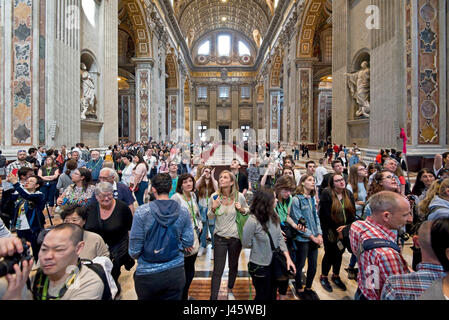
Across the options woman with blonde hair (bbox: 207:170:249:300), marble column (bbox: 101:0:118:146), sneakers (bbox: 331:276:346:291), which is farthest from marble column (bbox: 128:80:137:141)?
sneakers (bbox: 331:276:346:291)

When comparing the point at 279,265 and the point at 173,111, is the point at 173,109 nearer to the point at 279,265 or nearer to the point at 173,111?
the point at 173,111

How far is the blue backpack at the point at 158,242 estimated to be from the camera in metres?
1.99

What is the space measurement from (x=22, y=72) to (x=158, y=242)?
8.68 meters

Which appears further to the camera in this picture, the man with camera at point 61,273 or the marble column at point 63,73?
the marble column at point 63,73

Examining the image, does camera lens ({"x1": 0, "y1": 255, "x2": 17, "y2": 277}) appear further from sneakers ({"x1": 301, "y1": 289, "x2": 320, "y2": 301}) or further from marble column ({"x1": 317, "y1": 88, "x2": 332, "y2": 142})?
marble column ({"x1": 317, "y1": 88, "x2": 332, "y2": 142})

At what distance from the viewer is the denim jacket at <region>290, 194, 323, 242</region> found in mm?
3035

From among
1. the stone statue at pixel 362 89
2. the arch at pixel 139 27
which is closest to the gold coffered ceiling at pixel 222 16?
the arch at pixel 139 27

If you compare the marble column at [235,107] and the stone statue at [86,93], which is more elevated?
the marble column at [235,107]

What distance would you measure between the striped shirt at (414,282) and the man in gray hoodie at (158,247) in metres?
1.33

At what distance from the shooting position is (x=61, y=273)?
1361 millimetres

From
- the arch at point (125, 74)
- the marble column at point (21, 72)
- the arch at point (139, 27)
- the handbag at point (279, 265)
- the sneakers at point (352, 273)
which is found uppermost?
the arch at point (139, 27)

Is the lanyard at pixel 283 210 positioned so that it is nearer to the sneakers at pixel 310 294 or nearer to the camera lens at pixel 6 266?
the sneakers at pixel 310 294
